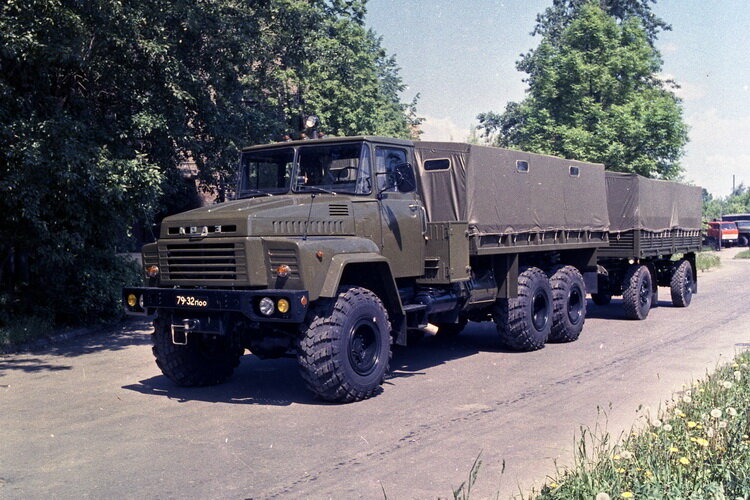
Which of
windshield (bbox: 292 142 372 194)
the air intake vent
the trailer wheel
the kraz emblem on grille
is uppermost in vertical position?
windshield (bbox: 292 142 372 194)

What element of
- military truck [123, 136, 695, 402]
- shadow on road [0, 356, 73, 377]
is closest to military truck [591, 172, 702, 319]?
military truck [123, 136, 695, 402]

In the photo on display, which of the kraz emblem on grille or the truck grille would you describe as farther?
the kraz emblem on grille

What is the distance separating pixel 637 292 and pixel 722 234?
42.4 meters

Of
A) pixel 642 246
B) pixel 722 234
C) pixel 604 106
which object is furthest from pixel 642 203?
pixel 722 234

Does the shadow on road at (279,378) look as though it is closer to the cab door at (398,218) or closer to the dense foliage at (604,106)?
the cab door at (398,218)

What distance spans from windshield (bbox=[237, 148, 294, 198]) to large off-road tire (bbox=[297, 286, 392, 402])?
5.72ft

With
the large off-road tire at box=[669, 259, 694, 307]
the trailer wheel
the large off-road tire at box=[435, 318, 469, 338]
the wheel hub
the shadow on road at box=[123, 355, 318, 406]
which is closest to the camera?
the wheel hub

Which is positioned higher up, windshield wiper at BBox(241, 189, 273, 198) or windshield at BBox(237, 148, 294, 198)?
windshield at BBox(237, 148, 294, 198)

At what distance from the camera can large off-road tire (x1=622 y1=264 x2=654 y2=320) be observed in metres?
14.7

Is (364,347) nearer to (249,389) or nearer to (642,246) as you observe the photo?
(249,389)

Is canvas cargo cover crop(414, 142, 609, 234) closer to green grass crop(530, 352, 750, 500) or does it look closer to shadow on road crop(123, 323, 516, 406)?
shadow on road crop(123, 323, 516, 406)

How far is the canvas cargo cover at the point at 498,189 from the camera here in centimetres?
1049

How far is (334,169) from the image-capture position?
29.8ft

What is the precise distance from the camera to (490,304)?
37.3 ft
